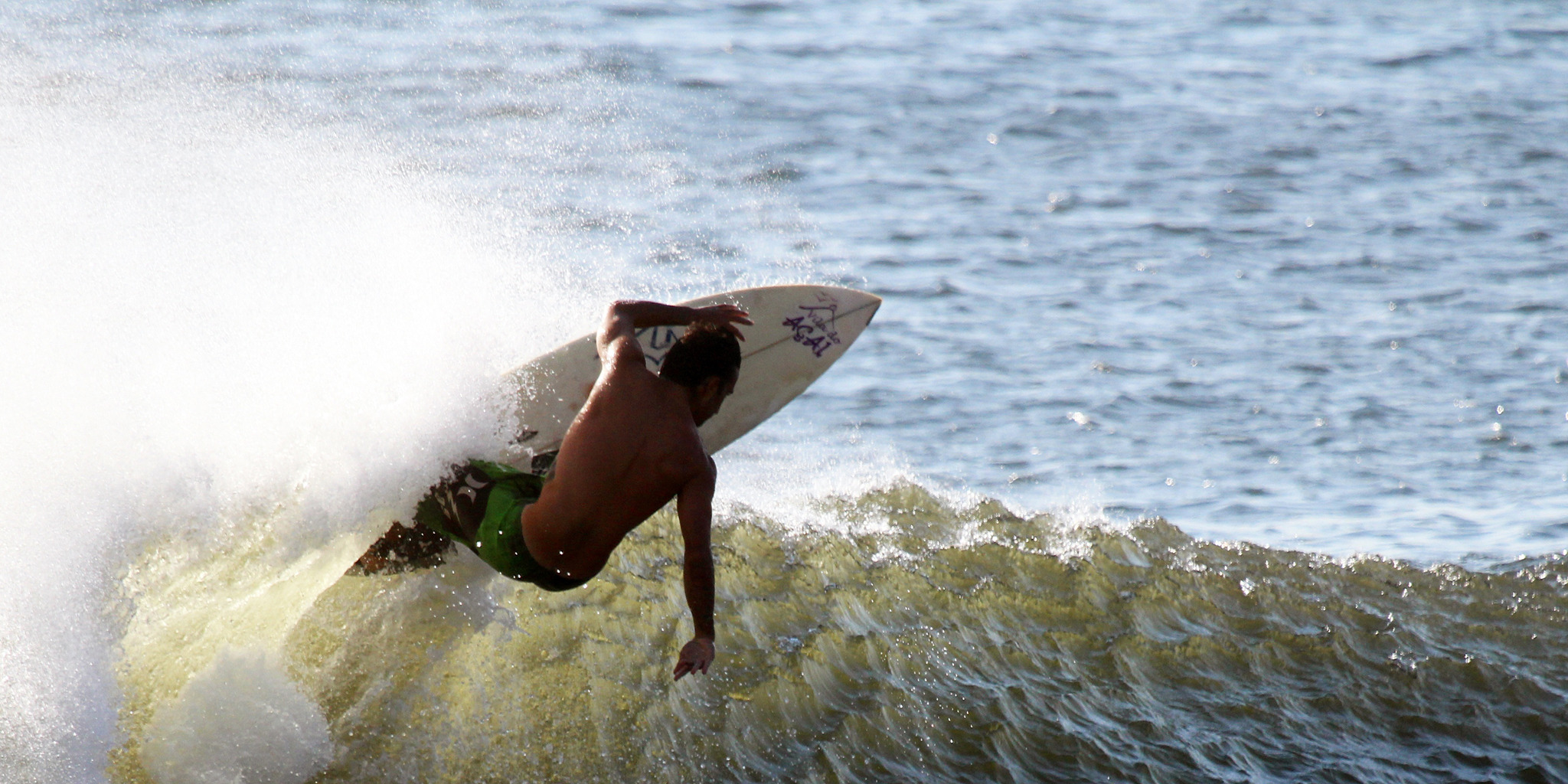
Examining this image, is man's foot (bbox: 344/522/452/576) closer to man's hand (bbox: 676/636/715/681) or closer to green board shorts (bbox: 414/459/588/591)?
green board shorts (bbox: 414/459/588/591)

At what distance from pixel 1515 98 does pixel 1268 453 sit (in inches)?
467

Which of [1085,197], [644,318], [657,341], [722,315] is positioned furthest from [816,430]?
[1085,197]

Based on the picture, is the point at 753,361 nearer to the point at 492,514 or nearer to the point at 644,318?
the point at 644,318

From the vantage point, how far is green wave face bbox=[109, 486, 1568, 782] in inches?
199

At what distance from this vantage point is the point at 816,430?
383 inches

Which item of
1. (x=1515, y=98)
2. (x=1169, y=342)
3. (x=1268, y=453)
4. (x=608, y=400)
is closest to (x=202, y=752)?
(x=608, y=400)

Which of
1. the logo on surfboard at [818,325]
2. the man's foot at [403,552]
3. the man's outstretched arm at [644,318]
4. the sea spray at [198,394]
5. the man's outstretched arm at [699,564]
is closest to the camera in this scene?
the man's outstretched arm at [699,564]

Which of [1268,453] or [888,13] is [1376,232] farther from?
[888,13]

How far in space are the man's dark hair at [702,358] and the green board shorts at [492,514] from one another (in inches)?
31.1

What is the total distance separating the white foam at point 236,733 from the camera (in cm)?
469

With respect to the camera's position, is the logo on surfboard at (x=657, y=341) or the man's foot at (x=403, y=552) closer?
the man's foot at (x=403, y=552)

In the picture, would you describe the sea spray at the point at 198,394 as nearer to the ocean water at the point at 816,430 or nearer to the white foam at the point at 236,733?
the ocean water at the point at 816,430

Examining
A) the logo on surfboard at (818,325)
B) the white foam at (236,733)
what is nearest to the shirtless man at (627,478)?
the white foam at (236,733)

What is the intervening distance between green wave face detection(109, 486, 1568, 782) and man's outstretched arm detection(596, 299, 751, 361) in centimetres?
124
